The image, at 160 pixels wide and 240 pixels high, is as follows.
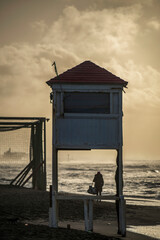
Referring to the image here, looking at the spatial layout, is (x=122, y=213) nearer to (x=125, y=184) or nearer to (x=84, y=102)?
(x=84, y=102)

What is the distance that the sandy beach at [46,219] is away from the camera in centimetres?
1353

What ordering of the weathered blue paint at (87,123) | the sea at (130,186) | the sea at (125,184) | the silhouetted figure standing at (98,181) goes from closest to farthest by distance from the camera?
the weathered blue paint at (87,123), the silhouetted figure standing at (98,181), the sea at (130,186), the sea at (125,184)

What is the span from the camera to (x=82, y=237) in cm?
1348

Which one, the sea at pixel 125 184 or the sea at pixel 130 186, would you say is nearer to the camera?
the sea at pixel 130 186

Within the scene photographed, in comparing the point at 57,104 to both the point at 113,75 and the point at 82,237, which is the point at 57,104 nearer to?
the point at 113,75

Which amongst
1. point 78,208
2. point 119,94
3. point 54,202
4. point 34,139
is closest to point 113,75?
point 119,94

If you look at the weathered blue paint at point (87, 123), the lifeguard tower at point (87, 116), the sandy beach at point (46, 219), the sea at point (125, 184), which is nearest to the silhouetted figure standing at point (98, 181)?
the sandy beach at point (46, 219)

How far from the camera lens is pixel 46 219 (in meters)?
17.6

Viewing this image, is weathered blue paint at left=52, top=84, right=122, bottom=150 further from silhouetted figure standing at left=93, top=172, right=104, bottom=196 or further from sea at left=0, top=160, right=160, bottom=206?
sea at left=0, top=160, right=160, bottom=206

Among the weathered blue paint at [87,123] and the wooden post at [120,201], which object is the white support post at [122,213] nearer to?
the wooden post at [120,201]

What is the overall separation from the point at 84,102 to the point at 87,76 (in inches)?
38.5

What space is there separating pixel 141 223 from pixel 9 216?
555 centimetres

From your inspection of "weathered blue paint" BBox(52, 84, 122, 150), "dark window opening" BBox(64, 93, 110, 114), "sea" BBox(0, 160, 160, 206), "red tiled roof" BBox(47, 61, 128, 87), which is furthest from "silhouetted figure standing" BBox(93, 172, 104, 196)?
"dark window opening" BBox(64, 93, 110, 114)

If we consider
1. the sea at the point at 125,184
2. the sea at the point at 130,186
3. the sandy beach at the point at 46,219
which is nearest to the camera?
the sandy beach at the point at 46,219
